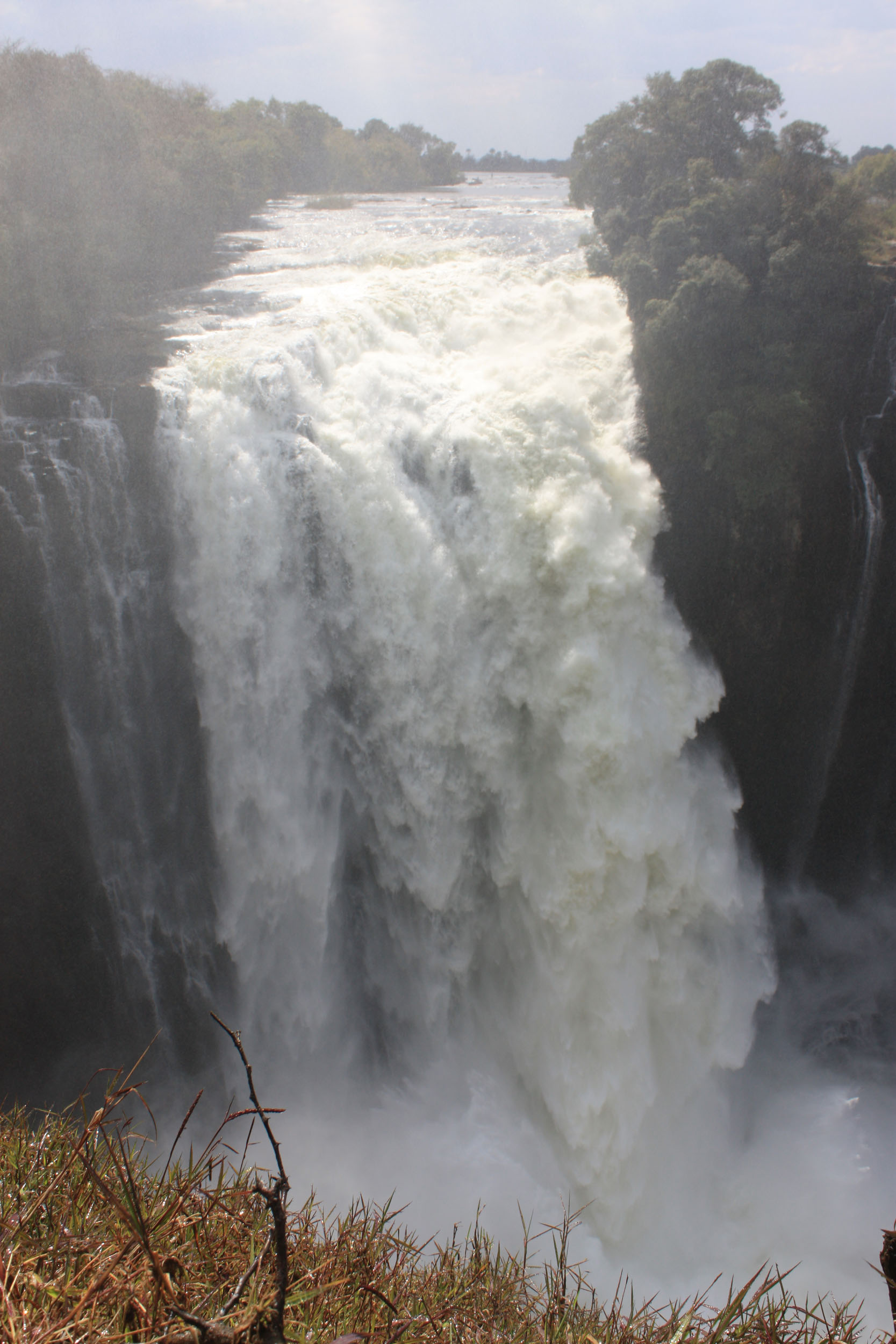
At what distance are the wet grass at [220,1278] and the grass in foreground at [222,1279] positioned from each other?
10mm

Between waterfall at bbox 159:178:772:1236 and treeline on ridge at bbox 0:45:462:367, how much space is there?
144 inches

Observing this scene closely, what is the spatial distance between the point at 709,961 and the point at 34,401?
39.2 ft

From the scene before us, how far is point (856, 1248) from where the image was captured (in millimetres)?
10953

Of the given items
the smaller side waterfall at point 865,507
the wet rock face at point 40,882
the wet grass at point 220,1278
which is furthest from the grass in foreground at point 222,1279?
the smaller side waterfall at point 865,507

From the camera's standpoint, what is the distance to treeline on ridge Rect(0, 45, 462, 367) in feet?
44.9

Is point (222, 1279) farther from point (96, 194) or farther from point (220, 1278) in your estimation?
point (96, 194)

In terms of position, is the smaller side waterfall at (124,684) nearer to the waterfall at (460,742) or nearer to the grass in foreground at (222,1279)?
the waterfall at (460,742)

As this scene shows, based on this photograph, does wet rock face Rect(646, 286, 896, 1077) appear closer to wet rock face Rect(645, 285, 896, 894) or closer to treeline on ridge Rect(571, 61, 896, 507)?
wet rock face Rect(645, 285, 896, 894)

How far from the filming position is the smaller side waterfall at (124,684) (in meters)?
10.1

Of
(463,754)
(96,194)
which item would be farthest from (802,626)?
(96,194)

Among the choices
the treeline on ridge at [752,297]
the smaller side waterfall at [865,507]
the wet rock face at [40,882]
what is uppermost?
the treeline on ridge at [752,297]

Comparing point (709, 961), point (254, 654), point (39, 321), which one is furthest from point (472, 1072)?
point (39, 321)

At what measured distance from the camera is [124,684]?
1062cm

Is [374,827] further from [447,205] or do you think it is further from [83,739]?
[447,205]
